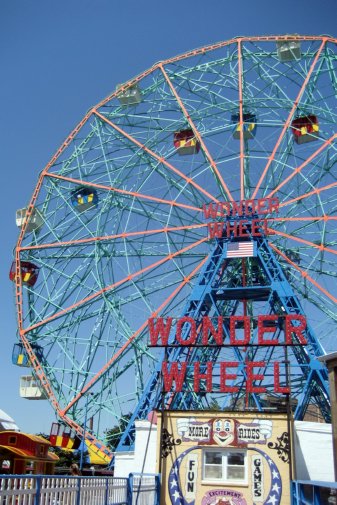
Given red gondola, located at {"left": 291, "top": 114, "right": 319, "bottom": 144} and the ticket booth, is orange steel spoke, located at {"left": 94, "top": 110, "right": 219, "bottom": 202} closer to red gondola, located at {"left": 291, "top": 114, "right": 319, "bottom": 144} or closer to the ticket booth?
red gondola, located at {"left": 291, "top": 114, "right": 319, "bottom": 144}

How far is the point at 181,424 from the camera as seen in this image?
18.4 meters

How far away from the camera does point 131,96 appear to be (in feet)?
123

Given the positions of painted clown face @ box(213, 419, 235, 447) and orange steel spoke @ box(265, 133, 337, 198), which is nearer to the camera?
painted clown face @ box(213, 419, 235, 447)

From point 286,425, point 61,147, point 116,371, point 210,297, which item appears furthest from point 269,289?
point 61,147

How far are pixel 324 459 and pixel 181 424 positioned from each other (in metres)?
5.38

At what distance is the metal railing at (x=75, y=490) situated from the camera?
384 inches

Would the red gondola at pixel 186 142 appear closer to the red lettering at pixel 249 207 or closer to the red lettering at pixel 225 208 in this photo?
the red lettering at pixel 225 208

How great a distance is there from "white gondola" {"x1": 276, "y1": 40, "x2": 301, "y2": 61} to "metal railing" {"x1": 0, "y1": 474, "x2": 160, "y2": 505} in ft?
83.9

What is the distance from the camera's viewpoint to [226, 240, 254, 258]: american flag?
98.6ft

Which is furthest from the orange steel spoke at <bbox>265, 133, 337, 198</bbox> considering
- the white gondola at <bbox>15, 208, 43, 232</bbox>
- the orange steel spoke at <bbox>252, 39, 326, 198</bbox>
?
the white gondola at <bbox>15, 208, 43, 232</bbox>

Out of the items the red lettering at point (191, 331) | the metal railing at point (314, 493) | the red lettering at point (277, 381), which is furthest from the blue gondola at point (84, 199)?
the metal railing at point (314, 493)

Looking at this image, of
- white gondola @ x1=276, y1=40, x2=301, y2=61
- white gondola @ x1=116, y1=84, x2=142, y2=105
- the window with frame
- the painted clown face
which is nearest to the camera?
the window with frame

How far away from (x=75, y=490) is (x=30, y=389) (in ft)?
74.9

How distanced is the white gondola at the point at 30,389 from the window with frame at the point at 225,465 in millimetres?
16965
